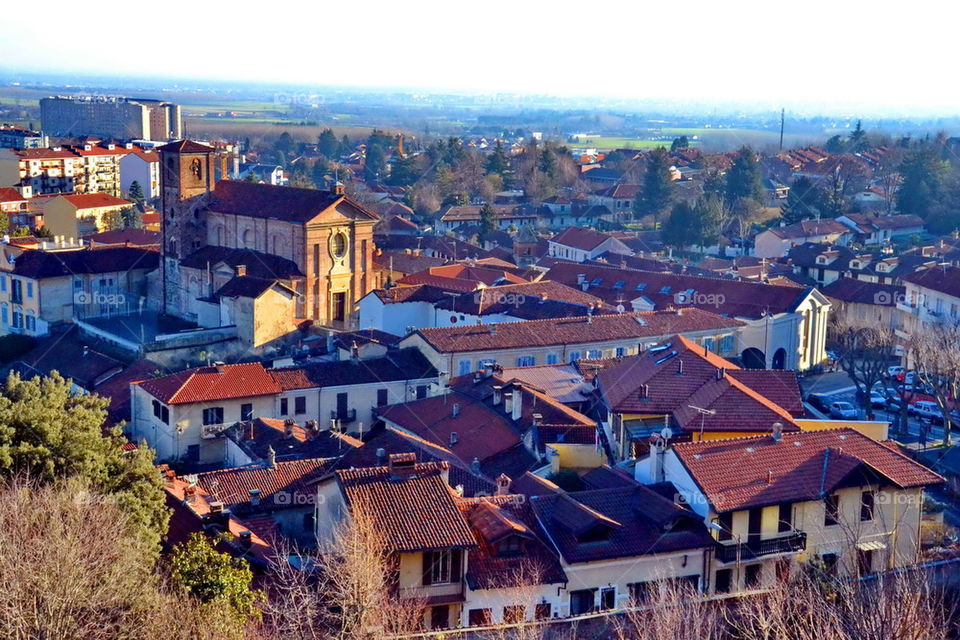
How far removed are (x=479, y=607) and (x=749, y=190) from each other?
58.2 metres

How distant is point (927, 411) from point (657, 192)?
4087cm

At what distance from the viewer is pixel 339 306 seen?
140 feet

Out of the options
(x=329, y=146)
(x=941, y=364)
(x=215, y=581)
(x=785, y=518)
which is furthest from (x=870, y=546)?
(x=329, y=146)

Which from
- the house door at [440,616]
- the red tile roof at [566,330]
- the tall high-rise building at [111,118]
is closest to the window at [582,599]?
the house door at [440,616]

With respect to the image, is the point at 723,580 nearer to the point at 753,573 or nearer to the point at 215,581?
the point at 753,573

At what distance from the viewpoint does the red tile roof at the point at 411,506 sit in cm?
1648

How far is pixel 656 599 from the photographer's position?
1562 centimetres

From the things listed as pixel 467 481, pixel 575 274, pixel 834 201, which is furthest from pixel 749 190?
pixel 467 481

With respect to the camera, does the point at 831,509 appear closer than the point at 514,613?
No

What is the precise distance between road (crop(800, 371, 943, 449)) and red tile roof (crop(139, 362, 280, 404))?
586 inches

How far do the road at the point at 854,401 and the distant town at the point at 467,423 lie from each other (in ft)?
0.52

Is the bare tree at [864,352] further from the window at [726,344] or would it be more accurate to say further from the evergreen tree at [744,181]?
the evergreen tree at [744,181]

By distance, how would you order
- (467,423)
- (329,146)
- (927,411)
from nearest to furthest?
(467,423) → (927,411) → (329,146)

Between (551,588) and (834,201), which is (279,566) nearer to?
(551,588)
